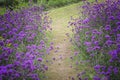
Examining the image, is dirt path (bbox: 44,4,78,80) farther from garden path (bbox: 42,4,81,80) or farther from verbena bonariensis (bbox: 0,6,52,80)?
verbena bonariensis (bbox: 0,6,52,80)

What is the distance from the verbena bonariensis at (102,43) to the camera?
4559mm

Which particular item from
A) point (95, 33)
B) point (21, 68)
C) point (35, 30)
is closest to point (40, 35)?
point (35, 30)

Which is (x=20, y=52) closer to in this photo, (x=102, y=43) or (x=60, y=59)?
(x=60, y=59)

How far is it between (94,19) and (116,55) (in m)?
3.16

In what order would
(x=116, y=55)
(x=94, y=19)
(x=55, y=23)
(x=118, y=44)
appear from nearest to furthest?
(x=116, y=55) < (x=118, y=44) < (x=94, y=19) < (x=55, y=23)

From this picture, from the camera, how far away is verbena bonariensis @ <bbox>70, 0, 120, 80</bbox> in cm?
456

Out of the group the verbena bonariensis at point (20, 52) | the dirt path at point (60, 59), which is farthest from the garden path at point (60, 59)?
the verbena bonariensis at point (20, 52)

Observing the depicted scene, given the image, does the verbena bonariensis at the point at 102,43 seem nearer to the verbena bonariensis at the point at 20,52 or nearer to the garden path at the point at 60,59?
the garden path at the point at 60,59

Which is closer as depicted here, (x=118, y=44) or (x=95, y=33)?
(x=118, y=44)

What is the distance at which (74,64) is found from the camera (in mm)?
6215

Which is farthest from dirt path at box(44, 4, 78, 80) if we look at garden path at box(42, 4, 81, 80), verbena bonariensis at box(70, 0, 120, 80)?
verbena bonariensis at box(70, 0, 120, 80)

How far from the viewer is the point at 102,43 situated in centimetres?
580

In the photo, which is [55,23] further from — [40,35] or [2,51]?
[2,51]

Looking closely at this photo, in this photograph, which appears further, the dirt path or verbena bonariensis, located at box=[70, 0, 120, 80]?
the dirt path
